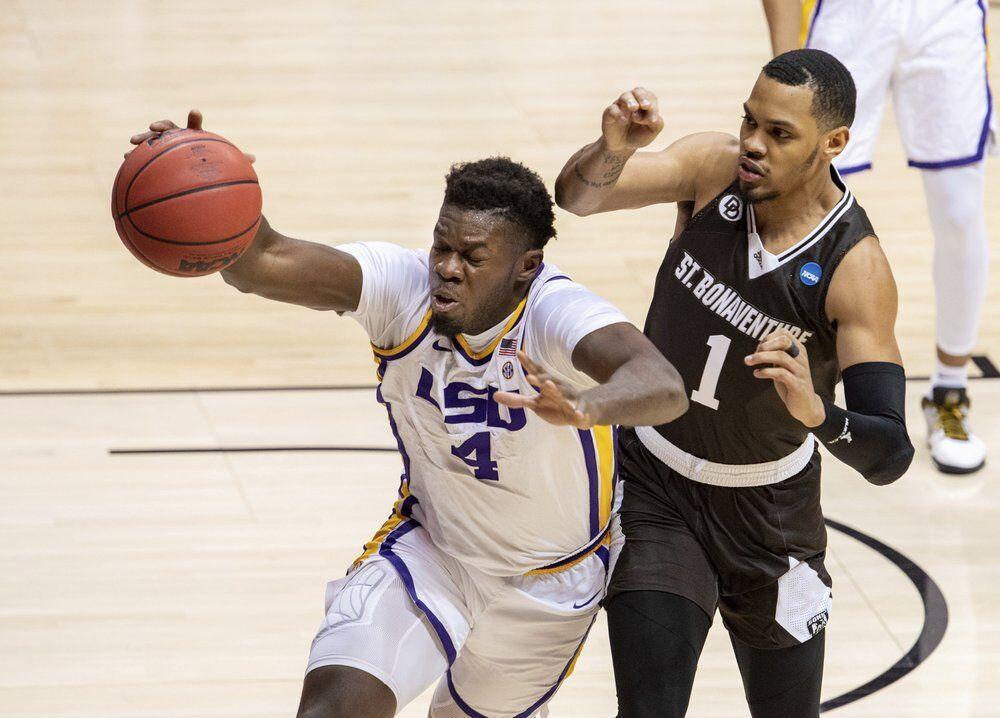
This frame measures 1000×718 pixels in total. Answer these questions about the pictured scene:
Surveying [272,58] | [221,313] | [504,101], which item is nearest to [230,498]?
[221,313]

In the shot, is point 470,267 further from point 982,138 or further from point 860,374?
point 982,138

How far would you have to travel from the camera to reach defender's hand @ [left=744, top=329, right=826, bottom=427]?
3.06m

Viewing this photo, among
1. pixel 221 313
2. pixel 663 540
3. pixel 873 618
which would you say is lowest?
pixel 221 313

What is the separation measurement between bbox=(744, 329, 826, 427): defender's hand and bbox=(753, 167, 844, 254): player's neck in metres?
0.46

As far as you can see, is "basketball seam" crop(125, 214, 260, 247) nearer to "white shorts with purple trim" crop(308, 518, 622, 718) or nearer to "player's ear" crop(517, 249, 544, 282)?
"player's ear" crop(517, 249, 544, 282)

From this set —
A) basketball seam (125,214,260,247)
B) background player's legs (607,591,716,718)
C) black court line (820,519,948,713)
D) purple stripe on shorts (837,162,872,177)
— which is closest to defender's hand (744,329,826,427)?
background player's legs (607,591,716,718)

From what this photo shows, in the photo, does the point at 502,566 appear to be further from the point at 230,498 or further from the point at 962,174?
the point at 962,174

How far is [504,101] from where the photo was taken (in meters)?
10.4

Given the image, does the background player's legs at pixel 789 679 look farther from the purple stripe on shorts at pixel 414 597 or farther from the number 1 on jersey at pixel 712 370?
the purple stripe on shorts at pixel 414 597

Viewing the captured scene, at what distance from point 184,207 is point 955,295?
3624mm

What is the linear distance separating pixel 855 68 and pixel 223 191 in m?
3.03

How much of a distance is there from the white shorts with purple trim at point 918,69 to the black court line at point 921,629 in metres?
1.38

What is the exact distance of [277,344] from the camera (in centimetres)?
712

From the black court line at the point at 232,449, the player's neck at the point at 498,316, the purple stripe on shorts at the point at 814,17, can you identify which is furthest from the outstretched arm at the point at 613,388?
the black court line at the point at 232,449
